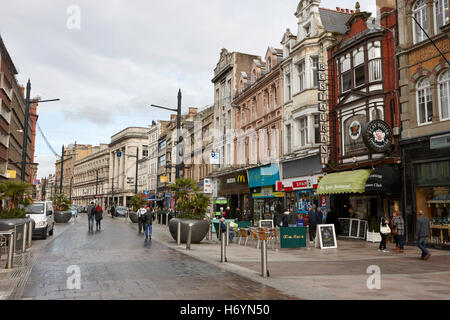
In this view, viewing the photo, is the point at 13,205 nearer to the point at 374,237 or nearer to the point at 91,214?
the point at 91,214

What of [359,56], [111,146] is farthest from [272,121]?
[111,146]

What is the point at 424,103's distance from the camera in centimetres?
1870

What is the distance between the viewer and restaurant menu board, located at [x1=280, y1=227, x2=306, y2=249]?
1680cm

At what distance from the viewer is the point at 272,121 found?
3186 centimetres

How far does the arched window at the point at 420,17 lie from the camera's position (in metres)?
18.7

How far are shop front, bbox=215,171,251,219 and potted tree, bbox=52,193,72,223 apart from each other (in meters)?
14.6

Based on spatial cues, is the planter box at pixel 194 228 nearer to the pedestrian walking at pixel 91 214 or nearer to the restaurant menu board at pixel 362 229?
the restaurant menu board at pixel 362 229

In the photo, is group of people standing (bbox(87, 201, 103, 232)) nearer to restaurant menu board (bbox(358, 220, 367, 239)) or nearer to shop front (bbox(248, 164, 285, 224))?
Result: shop front (bbox(248, 164, 285, 224))

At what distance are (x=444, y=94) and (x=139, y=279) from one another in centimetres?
1538

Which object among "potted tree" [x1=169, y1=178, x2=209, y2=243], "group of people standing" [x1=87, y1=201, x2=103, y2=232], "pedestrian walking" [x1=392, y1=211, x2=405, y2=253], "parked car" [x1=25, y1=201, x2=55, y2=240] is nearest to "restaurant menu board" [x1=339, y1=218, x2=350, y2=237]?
"pedestrian walking" [x1=392, y1=211, x2=405, y2=253]

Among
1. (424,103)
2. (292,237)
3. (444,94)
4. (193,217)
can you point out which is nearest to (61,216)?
(193,217)

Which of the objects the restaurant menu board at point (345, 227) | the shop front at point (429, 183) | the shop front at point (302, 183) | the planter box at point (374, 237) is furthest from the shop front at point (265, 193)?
the shop front at point (429, 183)

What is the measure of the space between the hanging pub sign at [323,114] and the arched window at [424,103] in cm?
634
